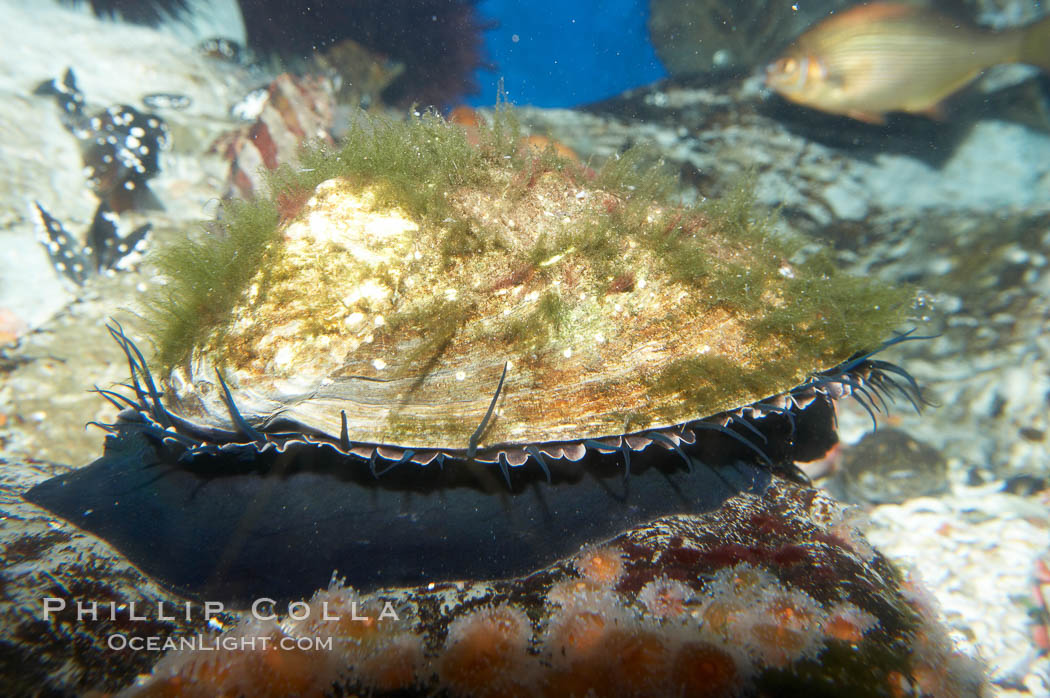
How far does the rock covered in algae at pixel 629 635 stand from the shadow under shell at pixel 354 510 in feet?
0.40

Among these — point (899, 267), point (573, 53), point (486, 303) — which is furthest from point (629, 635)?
point (573, 53)

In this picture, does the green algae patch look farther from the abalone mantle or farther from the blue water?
the blue water

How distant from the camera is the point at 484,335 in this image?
2.32 meters

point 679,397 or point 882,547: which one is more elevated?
point 679,397

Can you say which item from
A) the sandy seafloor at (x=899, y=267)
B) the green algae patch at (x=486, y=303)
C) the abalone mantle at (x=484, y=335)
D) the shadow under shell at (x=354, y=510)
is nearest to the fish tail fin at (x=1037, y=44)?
the sandy seafloor at (x=899, y=267)

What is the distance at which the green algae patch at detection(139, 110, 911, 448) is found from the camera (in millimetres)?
2207

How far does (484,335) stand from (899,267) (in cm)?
537

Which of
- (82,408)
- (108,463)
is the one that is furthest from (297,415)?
(82,408)

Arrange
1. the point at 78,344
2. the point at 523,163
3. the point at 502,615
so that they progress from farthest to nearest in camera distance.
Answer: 1. the point at 78,344
2. the point at 523,163
3. the point at 502,615

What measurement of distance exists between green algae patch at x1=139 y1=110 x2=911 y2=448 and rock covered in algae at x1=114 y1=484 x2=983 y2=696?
29.3 inches

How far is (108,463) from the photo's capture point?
2787 millimetres

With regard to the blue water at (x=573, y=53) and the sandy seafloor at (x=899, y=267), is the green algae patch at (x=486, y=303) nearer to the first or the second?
the sandy seafloor at (x=899, y=267)

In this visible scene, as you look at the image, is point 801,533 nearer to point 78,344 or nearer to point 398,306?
point 398,306

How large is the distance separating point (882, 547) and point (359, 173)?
5.49 meters
